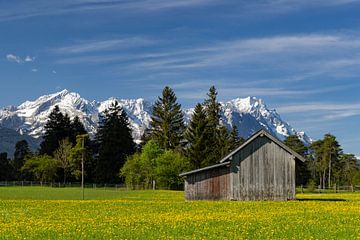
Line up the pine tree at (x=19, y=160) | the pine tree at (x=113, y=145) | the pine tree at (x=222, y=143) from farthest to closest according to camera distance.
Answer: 1. the pine tree at (x=19, y=160)
2. the pine tree at (x=113, y=145)
3. the pine tree at (x=222, y=143)

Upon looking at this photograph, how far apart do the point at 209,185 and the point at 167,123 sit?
194 ft

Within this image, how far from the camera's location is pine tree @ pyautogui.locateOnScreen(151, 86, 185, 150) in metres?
116

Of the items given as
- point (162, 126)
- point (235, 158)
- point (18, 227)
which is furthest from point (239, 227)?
point (162, 126)

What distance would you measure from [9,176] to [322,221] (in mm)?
125292

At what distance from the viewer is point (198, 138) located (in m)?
109

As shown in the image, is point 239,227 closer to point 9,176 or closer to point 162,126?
point 162,126

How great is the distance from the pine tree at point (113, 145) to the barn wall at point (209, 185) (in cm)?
6371

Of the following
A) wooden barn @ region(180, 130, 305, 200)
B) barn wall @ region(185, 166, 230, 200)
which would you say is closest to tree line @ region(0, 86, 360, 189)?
barn wall @ region(185, 166, 230, 200)

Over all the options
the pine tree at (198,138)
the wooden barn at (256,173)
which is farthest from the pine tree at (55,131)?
the wooden barn at (256,173)

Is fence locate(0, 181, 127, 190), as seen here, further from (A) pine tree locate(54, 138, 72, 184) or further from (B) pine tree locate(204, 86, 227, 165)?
(B) pine tree locate(204, 86, 227, 165)

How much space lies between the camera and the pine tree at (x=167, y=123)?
4567 inches

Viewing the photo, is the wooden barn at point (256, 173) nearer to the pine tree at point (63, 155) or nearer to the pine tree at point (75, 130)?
the pine tree at point (63, 155)

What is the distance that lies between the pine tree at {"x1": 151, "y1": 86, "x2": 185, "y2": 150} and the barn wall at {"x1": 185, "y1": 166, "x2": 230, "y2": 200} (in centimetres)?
5563

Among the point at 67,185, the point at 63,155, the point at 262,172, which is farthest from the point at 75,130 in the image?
the point at 262,172
